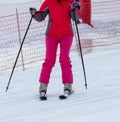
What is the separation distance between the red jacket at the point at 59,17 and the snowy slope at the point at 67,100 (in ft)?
3.11

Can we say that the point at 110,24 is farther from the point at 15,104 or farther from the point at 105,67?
the point at 15,104

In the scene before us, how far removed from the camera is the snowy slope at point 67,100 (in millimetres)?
5781

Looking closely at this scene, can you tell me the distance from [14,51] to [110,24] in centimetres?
402

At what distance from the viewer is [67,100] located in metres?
6.53

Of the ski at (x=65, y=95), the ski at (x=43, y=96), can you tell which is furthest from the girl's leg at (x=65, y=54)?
the ski at (x=43, y=96)

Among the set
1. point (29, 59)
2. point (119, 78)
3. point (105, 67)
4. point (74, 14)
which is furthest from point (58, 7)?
point (29, 59)

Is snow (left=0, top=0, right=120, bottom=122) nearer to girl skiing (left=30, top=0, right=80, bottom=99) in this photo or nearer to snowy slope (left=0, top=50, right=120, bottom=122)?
snowy slope (left=0, top=50, right=120, bottom=122)

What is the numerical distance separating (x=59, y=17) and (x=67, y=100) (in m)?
1.17

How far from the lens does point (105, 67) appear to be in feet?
28.8

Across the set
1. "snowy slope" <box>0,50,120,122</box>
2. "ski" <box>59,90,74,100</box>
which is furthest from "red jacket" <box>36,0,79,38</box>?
"snowy slope" <box>0,50,120,122</box>

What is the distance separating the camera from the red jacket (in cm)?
655

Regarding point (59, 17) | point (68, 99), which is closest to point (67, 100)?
point (68, 99)

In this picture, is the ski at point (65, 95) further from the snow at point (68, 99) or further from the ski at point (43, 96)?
the ski at point (43, 96)

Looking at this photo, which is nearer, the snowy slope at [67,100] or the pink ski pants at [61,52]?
the snowy slope at [67,100]
